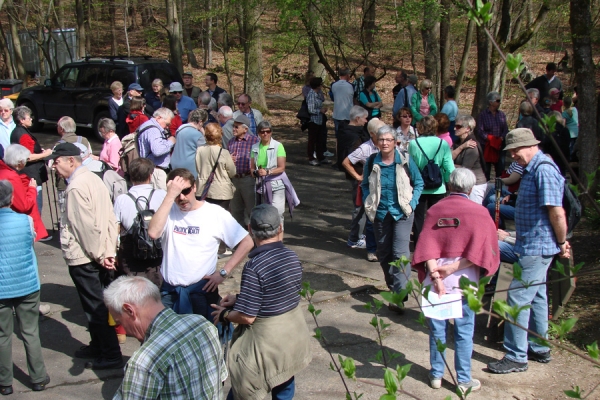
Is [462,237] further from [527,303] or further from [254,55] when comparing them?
[254,55]

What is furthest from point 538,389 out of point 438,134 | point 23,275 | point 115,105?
point 115,105

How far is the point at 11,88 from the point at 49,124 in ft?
10.7

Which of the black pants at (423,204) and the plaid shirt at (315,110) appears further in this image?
the plaid shirt at (315,110)

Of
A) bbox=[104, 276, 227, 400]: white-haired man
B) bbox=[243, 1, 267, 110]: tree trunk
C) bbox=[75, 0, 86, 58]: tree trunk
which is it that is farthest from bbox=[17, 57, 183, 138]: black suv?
bbox=[104, 276, 227, 400]: white-haired man

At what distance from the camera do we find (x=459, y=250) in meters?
4.81

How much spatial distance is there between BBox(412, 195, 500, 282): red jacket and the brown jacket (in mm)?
2584

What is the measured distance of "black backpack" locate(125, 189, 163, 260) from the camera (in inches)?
201

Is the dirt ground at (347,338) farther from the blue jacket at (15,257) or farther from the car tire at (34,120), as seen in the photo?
the car tire at (34,120)

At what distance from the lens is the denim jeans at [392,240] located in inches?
249

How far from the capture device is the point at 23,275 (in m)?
4.89

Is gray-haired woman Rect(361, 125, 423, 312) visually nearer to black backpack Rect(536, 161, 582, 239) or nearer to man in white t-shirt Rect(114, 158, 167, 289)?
black backpack Rect(536, 161, 582, 239)

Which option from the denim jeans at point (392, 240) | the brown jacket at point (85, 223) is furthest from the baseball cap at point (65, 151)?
the denim jeans at point (392, 240)

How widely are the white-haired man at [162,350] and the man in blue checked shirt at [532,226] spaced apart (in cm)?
291

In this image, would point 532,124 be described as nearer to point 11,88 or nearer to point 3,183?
point 3,183
